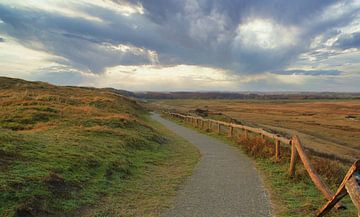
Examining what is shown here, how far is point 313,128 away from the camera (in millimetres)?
42156

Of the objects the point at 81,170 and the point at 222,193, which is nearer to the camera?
the point at 222,193

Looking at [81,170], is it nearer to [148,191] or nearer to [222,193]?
[148,191]

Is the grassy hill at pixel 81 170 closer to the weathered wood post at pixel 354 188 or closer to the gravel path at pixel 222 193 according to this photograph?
the gravel path at pixel 222 193

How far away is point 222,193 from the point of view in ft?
25.9

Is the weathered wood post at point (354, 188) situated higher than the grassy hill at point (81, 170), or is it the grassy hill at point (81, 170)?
the weathered wood post at point (354, 188)

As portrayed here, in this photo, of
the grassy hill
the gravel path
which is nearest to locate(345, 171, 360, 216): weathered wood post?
the gravel path

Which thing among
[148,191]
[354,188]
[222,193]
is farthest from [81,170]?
[354,188]

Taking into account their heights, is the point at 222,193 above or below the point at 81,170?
below

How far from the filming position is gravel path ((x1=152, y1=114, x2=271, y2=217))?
6.57 metres

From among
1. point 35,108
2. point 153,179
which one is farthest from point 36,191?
point 35,108

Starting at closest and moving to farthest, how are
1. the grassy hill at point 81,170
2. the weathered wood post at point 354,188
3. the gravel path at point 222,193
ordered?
the weathered wood post at point 354,188
the grassy hill at point 81,170
the gravel path at point 222,193

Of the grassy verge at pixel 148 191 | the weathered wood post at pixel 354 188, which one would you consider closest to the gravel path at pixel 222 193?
the grassy verge at pixel 148 191

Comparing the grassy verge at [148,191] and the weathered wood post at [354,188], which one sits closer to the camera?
the weathered wood post at [354,188]

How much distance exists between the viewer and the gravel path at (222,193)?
6574mm
